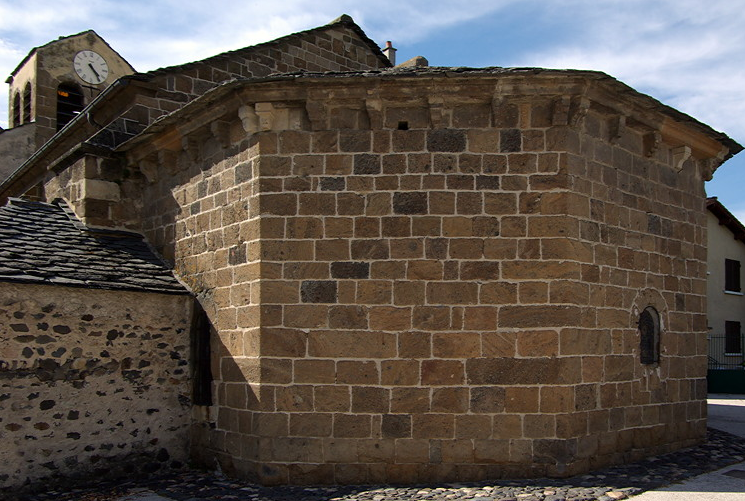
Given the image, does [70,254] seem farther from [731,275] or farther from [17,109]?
[731,275]

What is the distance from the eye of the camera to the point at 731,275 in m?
24.2

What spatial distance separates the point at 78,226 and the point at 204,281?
2289 millimetres

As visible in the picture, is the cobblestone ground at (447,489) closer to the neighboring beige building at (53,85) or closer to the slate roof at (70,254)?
the slate roof at (70,254)

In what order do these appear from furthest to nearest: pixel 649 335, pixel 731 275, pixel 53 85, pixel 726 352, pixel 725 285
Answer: pixel 731 275 < pixel 725 285 < pixel 726 352 < pixel 53 85 < pixel 649 335

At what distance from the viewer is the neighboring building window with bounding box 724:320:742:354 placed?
Result: 2338 cm

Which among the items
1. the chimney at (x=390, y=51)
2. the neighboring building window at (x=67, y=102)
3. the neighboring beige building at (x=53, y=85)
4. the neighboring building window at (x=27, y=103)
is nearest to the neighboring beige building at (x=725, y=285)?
the chimney at (x=390, y=51)

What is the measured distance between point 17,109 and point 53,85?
7.37ft

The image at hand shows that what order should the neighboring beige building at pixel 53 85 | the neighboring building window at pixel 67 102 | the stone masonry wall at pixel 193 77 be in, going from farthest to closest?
the neighboring building window at pixel 67 102, the neighboring beige building at pixel 53 85, the stone masonry wall at pixel 193 77

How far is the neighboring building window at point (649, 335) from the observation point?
320 inches

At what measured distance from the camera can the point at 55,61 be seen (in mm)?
19312

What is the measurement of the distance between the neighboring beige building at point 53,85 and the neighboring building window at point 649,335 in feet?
52.6

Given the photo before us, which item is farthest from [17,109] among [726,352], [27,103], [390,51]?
[726,352]

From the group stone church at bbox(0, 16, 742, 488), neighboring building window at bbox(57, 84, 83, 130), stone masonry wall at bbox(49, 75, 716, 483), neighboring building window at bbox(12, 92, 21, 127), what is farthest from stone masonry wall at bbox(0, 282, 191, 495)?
neighboring building window at bbox(12, 92, 21, 127)

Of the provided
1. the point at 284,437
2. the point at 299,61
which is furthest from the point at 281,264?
the point at 299,61
